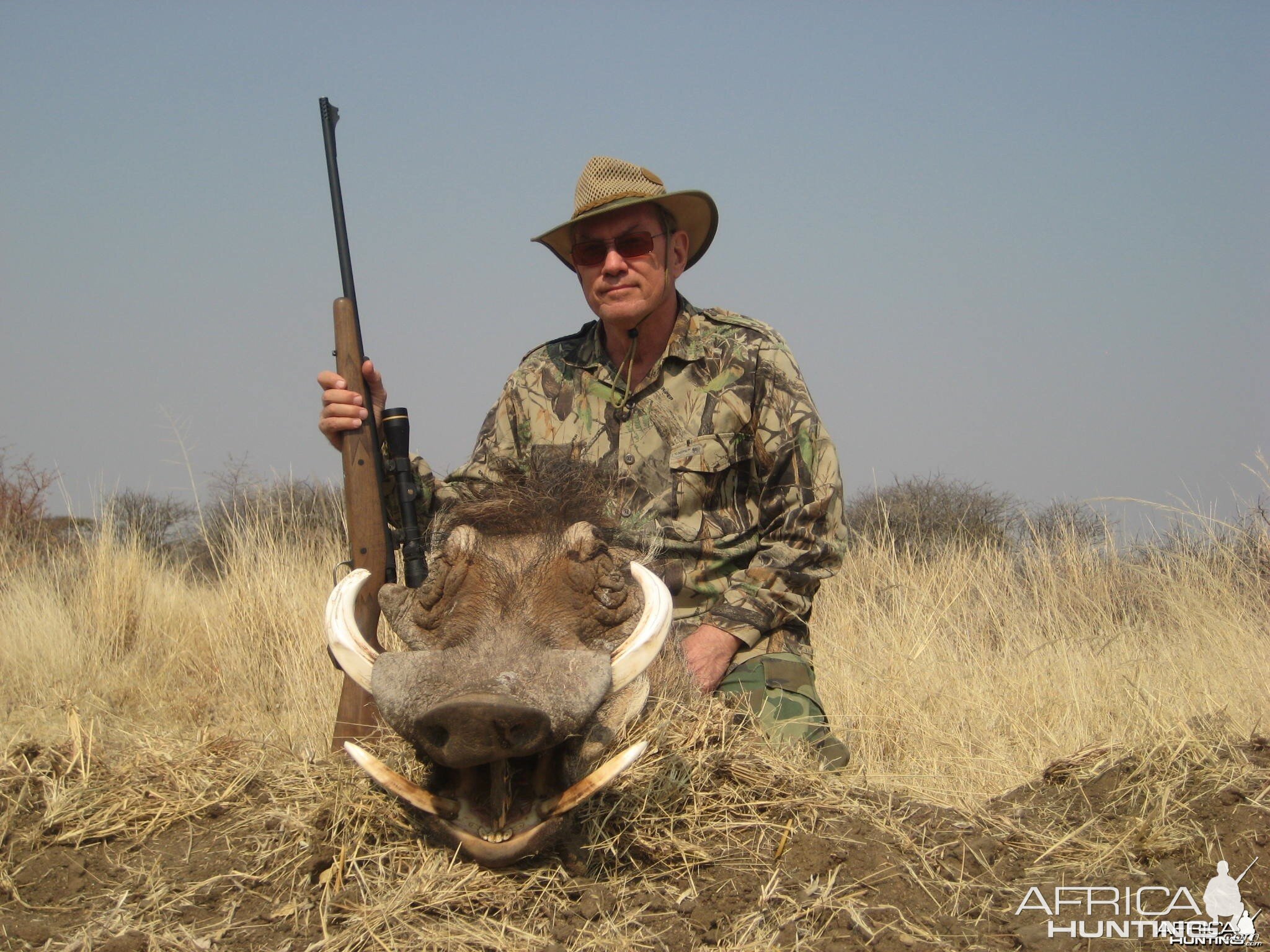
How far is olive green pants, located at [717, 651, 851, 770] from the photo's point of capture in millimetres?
3777

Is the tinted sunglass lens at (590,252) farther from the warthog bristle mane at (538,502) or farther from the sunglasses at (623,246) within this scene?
the warthog bristle mane at (538,502)

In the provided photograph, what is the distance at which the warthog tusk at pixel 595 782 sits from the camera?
2.22 meters

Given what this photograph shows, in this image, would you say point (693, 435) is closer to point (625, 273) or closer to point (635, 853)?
point (625, 273)

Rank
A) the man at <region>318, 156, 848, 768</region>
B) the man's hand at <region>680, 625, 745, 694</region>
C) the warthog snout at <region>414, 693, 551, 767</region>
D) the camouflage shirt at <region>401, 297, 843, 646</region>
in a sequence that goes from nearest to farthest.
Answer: the warthog snout at <region>414, 693, 551, 767</region>
the man's hand at <region>680, 625, 745, 694</region>
the man at <region>318, 156, 848, 768</region>
the camouflage shirt at <region>401, 297, 843, 646</region>

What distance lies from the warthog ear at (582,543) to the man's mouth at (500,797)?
1.81ft

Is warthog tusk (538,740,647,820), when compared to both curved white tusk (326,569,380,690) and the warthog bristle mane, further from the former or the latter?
the warthog bristle mane

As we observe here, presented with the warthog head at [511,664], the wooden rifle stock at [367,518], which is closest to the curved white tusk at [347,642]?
the warthog head at [511,664]

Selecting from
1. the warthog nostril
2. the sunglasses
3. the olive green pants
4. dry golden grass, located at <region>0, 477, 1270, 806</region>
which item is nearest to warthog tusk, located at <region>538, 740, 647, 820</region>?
the warthog nostril

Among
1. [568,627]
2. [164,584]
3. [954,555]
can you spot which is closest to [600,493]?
[568,627]

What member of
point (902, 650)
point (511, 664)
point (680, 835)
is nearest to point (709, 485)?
point (680, 835)

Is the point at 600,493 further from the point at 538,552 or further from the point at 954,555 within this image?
the point at 954,555

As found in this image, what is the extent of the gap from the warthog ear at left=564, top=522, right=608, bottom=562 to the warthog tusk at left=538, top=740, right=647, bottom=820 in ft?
1.98

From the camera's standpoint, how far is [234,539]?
754 cm

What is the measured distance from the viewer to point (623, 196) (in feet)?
14.2
